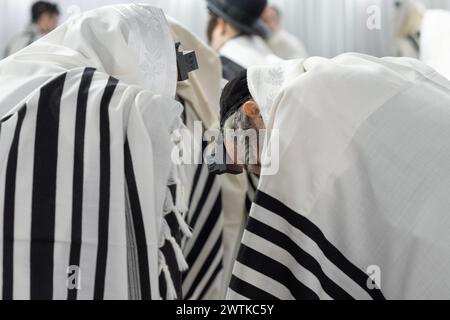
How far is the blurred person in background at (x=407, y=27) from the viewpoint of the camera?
151 inches

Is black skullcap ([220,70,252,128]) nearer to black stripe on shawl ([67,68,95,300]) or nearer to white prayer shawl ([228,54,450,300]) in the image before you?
white prayer shawl ([228,54,450,300])

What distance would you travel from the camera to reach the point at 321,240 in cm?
110

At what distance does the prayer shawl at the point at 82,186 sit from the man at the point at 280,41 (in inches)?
117

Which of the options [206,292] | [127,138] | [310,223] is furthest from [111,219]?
[206,292]

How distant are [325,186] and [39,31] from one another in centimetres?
324

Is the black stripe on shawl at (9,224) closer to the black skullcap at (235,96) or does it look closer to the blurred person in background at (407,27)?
the black skullcap at (235,96)

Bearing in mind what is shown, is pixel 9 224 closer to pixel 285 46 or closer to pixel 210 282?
pixel 210 282

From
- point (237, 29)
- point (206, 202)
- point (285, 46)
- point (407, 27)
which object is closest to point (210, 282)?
point (206, 202)

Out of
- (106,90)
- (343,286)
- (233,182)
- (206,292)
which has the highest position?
(106,90)

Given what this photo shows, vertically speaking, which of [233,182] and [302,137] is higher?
[302,137]

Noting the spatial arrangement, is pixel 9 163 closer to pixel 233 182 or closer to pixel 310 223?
pixel 310 223

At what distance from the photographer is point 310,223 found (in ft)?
3.60

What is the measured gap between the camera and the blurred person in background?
382 cm
